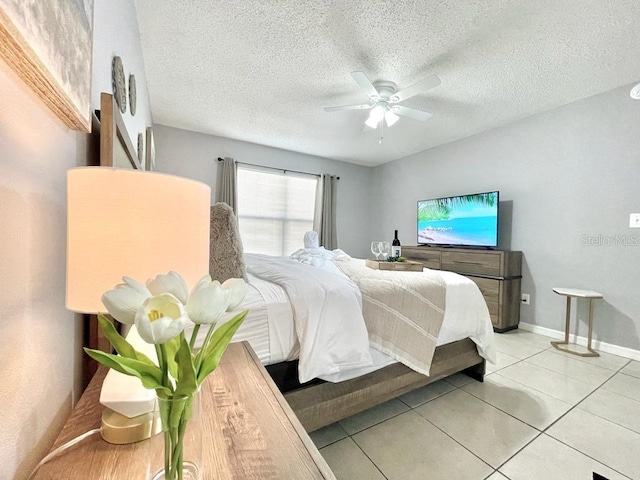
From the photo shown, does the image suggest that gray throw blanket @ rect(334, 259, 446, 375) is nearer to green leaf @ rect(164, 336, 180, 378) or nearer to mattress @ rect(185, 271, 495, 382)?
mattress @ rect(185, 271, 495, 382)

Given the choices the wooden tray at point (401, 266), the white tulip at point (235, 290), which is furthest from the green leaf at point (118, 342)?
the wooden tray at point (401, 266)

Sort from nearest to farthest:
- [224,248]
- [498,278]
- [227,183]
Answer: [224,248], [498,278], [227,183]

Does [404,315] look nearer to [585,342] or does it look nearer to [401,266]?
[401,266]

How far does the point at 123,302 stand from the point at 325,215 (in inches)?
182

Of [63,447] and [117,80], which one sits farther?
[117,80]

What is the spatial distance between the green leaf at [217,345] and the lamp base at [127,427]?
226 millimetres

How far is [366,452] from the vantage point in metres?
1.33

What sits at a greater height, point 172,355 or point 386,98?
point 386,98

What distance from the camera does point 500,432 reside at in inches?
58.0

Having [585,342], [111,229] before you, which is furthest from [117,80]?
[585,342]

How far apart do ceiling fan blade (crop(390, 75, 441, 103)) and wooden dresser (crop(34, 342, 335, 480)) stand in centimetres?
235

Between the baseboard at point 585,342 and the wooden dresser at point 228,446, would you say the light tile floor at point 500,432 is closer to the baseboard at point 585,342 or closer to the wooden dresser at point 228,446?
the baseboard at point 585,342

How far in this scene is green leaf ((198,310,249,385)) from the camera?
41cm

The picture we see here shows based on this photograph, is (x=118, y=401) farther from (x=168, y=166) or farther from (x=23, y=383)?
(x=168, y=166)
